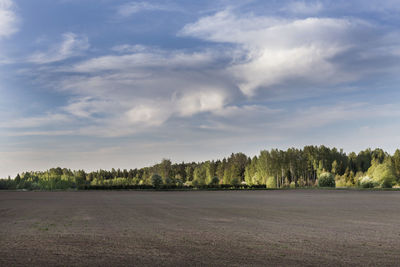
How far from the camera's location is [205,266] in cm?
884

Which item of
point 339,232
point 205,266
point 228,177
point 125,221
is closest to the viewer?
point 205,266

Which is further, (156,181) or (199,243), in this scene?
(156,181)

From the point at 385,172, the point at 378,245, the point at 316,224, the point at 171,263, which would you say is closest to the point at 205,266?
the point at 171,263

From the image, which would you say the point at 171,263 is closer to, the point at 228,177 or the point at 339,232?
the point at 339,232

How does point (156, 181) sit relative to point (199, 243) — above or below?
below

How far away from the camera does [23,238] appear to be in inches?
514

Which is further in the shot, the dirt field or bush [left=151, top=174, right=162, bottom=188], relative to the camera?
bush [left=151, top=174, right=162, bottom=188]

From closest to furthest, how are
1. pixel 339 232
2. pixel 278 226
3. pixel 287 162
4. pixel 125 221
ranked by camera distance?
pixel 339 232, pixel 278 226, pixel 125 221, pixel 287 162

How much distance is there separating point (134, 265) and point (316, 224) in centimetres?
1146

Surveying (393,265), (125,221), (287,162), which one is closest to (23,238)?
(125,221)

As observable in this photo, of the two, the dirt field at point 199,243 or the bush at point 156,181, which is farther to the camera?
the bush at point 156,181

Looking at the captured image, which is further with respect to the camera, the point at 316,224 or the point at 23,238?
the point at 316,224

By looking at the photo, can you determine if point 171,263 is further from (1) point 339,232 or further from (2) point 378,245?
(1) point 339,232

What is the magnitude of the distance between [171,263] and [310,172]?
15933 centimetres
